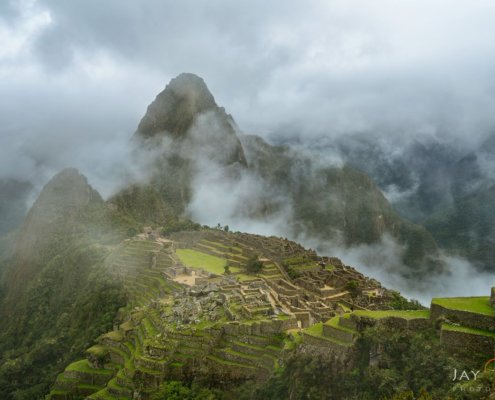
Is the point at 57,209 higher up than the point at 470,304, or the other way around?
the point at 57,209

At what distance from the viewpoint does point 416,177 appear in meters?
116

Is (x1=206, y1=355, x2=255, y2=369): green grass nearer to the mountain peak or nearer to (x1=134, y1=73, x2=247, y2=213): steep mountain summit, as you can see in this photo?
(x1=134, y1=73, x2=247, y2=213): steep mountain summit

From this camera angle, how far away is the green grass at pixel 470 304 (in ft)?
43.8

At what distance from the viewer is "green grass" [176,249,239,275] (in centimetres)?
3994

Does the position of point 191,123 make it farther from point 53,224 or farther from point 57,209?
point 53,224

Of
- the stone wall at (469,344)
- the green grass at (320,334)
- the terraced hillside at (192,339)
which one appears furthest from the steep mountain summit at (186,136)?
the stone wall at (469,344)

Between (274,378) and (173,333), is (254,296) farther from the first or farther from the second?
(274,378)

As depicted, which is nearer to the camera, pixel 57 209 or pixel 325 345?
pixel 325 345

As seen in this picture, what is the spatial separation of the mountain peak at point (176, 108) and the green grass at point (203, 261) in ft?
251

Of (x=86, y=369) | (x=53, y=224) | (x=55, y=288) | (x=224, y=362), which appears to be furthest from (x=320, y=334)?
(x=53, y=224)

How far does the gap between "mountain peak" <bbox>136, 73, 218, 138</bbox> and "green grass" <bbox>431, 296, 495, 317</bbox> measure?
366 feet

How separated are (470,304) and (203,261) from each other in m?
31.1

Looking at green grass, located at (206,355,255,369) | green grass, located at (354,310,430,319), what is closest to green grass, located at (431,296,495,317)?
green grass, located at (354,310,430,319)

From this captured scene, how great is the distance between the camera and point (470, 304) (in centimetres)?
1405
